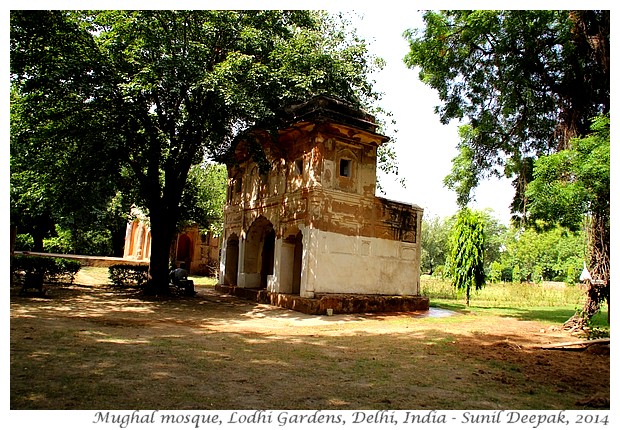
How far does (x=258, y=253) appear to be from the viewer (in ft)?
65.5

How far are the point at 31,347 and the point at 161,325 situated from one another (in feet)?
12.6

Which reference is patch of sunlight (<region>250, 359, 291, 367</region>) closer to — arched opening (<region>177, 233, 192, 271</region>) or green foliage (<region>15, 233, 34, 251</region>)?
arched opening (<region>177, 233, 192, 271</region>)

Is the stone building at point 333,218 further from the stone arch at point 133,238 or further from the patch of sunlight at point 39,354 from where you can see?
the stone arch at point 133,238

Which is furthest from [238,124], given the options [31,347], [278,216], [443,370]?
[443,370]

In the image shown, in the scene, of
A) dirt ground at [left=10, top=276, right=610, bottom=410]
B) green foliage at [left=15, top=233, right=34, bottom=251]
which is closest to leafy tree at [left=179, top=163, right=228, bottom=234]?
green foliage at [left=15, top=233, right=34, bottom=251]

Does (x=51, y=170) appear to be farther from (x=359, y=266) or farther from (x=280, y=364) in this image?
(x=280, y=364)

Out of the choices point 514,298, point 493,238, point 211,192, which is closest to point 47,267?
point 211,192

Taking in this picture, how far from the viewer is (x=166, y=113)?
15.4m

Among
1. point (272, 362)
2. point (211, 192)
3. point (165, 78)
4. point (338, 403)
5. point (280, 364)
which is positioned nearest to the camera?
point (338, 403)

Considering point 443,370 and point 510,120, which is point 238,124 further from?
point 443,370

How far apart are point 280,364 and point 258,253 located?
1269 centimetres

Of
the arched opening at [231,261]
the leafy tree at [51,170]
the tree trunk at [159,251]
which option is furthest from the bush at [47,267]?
the arched opening at [231,261]

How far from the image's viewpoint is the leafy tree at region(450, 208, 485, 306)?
70.9ft

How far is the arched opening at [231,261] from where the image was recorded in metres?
21.0
